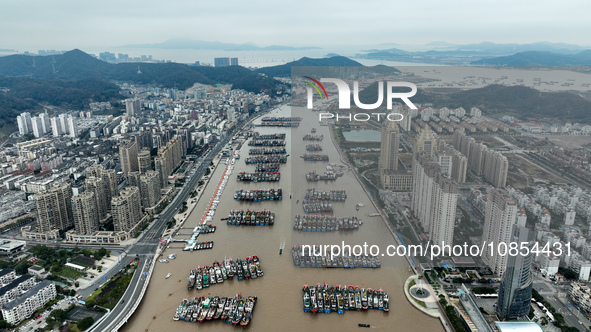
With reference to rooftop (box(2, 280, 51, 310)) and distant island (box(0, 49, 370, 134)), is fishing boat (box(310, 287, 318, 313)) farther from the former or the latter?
distant island (box(0, 49, 370, 134))

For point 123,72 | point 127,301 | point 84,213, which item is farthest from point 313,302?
point 123,72

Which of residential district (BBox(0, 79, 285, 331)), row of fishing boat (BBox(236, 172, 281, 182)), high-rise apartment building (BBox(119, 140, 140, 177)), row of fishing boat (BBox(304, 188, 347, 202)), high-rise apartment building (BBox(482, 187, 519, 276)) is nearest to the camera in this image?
high-rise apartment building (BBox(482, 187, 519, 276))

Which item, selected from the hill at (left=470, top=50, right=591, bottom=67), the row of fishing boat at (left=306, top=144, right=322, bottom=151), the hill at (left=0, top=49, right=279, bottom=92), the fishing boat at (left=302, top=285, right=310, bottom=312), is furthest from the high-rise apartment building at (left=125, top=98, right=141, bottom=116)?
the fishing boat at (left=302, top=285, right=310, bottom=312)

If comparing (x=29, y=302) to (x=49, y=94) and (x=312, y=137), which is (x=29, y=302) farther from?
(x=49, y=94)

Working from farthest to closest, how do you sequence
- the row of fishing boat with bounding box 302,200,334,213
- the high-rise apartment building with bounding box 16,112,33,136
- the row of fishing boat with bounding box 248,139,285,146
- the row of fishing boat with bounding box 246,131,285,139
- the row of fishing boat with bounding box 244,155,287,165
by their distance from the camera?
the high-rise apartment building with bounding box 16,112,33,136, the row of fishing boat with bounding box 246,131,285,139, the row of fishing boat with bounding box 248,139,285,146, the row of fishing boat with bounding box 244,155,287,165, the row of fishing boat with bounding box 302,200,334,213

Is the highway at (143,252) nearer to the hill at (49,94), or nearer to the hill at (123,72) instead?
the hill at (49,94)

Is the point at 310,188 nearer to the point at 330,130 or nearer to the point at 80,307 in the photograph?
the point at 330,130
